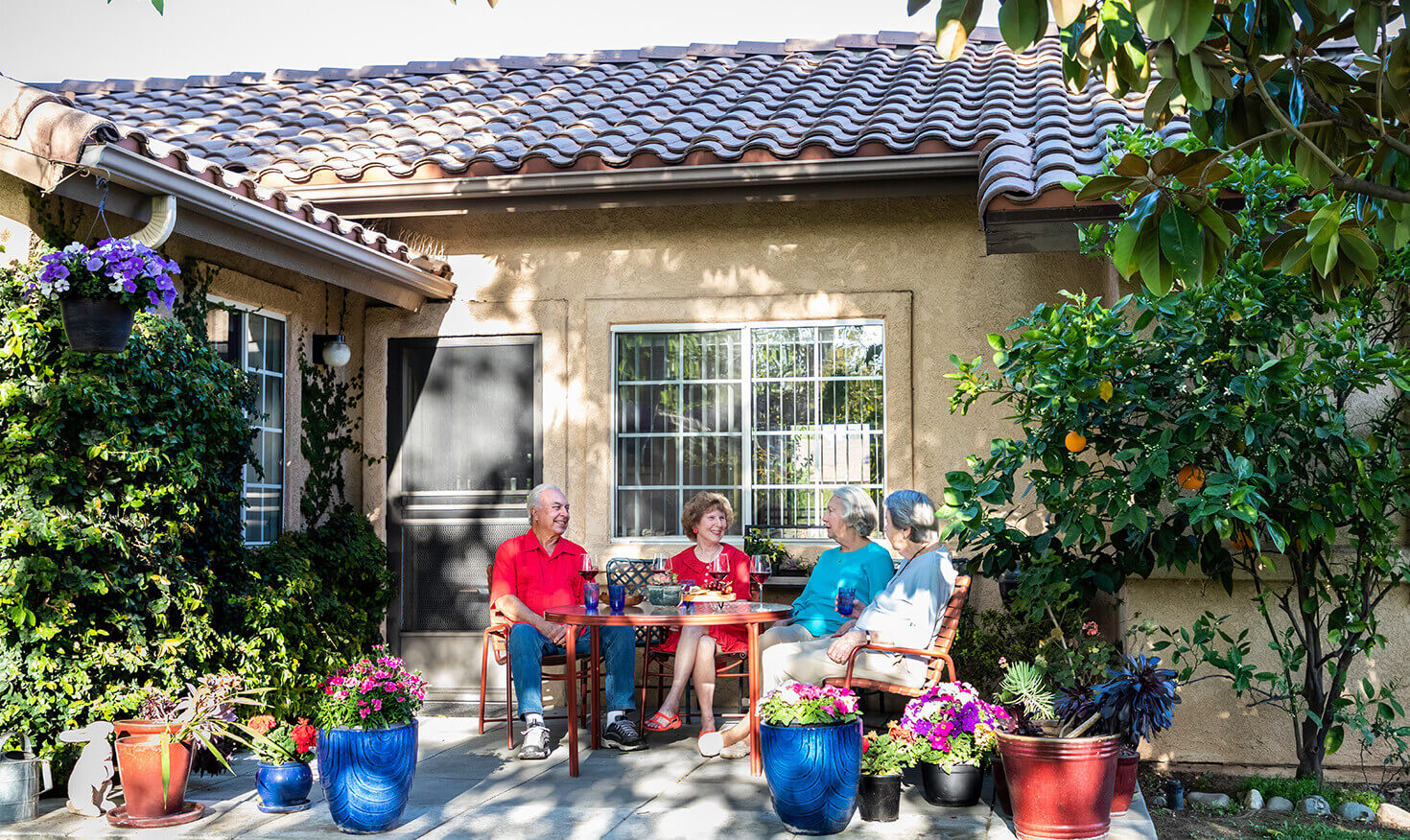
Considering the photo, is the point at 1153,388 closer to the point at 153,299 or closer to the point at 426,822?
the point at 426,822

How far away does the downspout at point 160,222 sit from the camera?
17.7ft

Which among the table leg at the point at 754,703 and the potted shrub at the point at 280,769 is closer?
the potted shrub at the point at 280,769

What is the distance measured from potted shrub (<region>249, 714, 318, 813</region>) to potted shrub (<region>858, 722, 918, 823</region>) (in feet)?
7.20

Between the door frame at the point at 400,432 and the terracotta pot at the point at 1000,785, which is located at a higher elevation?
the door frame at the point at 400,432

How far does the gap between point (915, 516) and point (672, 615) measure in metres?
1.22

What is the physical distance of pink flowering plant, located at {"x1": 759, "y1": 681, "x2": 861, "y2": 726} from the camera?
15.8ft

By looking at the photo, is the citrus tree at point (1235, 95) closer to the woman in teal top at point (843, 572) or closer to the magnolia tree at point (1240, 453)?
the magnolia tree at point (1240, 453)

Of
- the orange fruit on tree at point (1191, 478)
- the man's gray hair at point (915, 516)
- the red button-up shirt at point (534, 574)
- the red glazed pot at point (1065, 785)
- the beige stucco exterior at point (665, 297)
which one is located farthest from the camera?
the beige stucco exterior at point (665, 297)

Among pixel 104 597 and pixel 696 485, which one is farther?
pixel 696 485

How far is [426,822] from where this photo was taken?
196 inches

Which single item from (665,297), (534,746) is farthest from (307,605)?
(665,297)

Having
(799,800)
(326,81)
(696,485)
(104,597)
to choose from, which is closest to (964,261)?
(696,485)

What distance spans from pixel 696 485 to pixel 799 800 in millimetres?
3329

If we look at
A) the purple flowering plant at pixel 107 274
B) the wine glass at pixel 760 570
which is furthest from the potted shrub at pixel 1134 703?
the purple flowering plant at pixel 107 274
